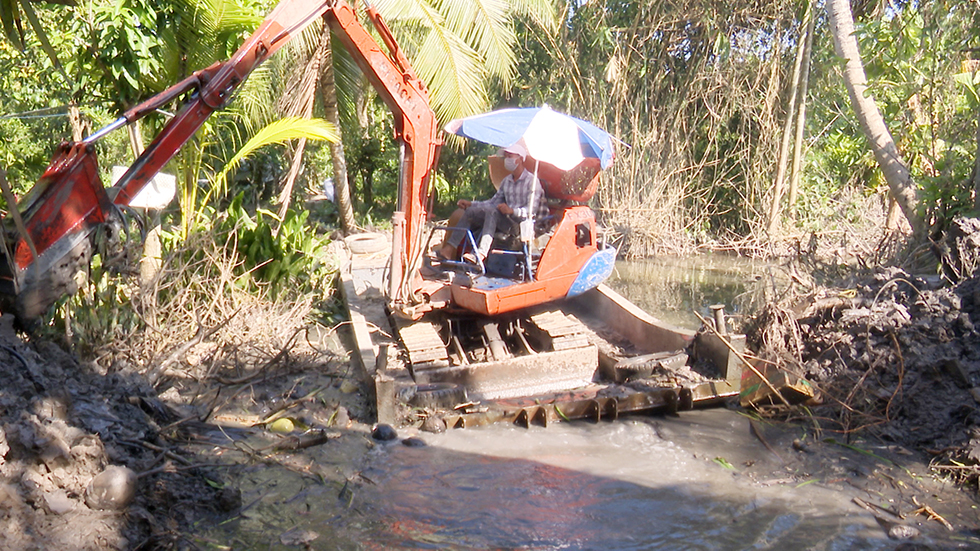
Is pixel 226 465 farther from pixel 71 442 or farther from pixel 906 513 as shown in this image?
pixel 906 513

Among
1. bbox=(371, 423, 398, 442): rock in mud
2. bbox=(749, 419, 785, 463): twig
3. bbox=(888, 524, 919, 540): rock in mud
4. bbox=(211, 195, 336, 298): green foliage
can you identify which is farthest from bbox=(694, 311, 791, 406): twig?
bbox=(211, 195, 336, 298): green foliage

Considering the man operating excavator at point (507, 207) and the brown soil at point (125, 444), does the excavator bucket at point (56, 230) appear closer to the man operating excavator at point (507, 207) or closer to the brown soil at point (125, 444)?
the brown soil at point (125, 444)

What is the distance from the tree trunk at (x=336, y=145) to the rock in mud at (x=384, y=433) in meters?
7.70

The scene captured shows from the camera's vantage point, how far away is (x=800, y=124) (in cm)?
1485

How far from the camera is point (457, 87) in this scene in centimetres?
1284

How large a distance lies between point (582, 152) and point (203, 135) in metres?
4.13

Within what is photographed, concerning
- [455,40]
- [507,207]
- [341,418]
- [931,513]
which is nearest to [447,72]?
[455,40]

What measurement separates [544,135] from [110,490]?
496 centimetres

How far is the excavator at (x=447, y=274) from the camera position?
6.38 meters

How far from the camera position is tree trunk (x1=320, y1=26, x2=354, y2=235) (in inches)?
542

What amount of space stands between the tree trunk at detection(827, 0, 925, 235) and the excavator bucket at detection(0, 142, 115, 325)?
283 inches

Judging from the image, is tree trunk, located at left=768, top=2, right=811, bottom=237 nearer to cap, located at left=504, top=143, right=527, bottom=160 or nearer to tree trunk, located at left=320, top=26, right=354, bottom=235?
tree trunk, located at left=320, top=26, right=354, bottom=235

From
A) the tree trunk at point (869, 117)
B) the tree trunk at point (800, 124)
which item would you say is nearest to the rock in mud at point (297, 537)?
the tree trunk at point (869, 117)

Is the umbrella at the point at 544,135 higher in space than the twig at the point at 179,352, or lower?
higher
